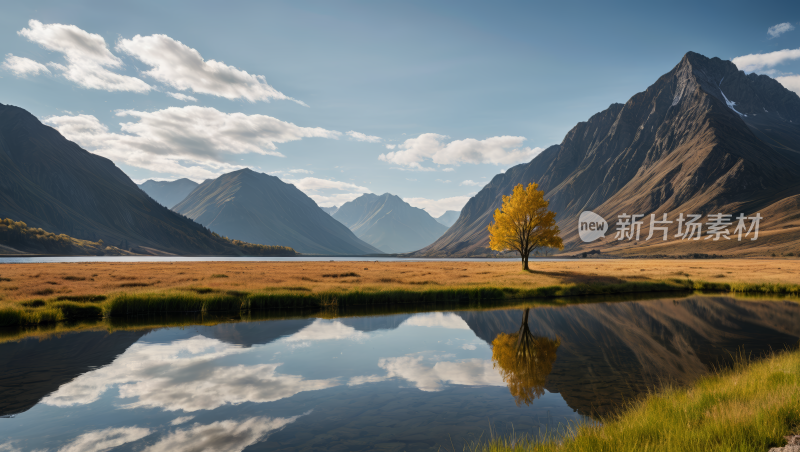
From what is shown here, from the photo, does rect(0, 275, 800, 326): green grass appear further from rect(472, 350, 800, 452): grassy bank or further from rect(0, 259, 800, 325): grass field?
rect(472, 350, 800, 452): grassy bank

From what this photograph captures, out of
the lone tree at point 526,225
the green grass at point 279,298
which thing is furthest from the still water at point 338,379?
the lone tree at point 526,225

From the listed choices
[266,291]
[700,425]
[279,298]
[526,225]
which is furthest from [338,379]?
[526,225]

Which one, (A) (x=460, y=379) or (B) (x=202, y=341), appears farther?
(B) (x=202, y=341)

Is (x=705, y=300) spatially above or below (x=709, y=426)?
below

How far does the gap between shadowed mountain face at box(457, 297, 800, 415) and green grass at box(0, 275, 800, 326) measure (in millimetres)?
8657

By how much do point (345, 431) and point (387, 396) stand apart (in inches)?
131

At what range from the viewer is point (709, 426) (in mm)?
8445

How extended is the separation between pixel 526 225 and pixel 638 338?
45.0m

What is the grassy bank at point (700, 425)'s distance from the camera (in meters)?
7.82

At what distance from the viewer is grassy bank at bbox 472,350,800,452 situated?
7.82 metres

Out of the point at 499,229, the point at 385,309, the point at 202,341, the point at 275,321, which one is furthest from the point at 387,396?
the point at 499,229

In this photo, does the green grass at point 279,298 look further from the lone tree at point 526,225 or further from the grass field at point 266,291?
the lone tree at point 526,225

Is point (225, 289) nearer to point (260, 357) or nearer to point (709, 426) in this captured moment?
point (260, 357)

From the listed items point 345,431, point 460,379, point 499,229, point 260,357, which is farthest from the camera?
point 499,229
